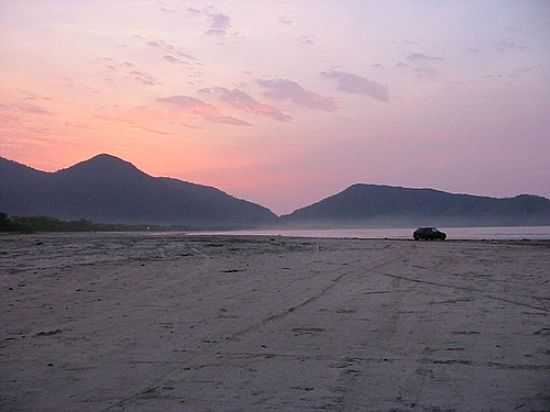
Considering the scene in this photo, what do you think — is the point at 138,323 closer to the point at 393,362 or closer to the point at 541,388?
the point at 393,362

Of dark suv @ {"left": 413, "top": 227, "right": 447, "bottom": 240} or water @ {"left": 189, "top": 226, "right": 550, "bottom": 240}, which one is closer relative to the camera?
dark suv @ {"left": 413, "top": 227, "right": 447, "bottom": 240}

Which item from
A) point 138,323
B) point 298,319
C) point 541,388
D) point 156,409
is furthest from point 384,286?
point 156,409

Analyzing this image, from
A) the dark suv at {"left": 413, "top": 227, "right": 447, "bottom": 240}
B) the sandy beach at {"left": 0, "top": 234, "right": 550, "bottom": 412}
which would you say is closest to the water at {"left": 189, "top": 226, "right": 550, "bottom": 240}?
the dark suv at {"left": 413, "top": 227, "right": 447, "bottom": 240}

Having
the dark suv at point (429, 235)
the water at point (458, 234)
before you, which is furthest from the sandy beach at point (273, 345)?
the water at point (458, 234)

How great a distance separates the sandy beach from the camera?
236 inches

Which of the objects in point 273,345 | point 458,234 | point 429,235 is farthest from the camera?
point 458,234

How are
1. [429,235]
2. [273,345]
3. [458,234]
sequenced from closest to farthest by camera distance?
[273,345]
[429,235]
[458,234]

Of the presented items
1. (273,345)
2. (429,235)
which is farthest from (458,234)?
(273,345)

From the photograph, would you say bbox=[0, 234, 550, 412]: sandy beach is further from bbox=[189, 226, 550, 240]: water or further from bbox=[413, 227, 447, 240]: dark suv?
bbox=[189, 226, 550, 240]: water

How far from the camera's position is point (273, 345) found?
27.0 feet

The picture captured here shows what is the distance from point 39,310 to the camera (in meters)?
11.0

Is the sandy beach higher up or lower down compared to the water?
lower down

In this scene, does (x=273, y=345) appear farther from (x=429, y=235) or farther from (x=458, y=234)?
(x=458, y=234)

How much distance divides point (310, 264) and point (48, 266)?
882cm
